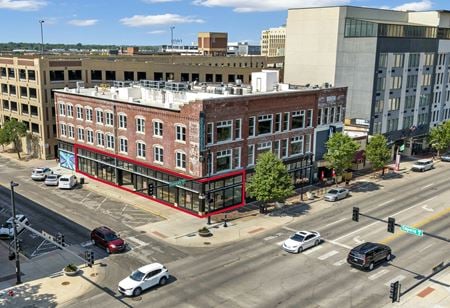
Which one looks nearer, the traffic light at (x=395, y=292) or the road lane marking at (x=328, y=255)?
the traffic light at (x=395, y=292)

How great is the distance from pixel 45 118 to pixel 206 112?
Answer: 4316 cm

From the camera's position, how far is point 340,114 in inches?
2744

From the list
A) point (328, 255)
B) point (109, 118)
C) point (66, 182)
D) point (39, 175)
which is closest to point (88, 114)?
point (109, 118)

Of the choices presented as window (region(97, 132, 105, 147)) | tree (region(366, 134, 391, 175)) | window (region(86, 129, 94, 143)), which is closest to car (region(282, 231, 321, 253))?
tree (region(366, 134, 391, 175))

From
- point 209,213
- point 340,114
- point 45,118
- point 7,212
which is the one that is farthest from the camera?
point 45,118

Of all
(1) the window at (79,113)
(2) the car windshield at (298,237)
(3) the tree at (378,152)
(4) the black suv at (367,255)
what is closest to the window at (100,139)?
(1) the window at (79,113)

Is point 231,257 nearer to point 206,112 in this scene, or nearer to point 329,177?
point 206,112

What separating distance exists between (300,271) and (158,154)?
25.3 m

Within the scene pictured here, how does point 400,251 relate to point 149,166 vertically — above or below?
below

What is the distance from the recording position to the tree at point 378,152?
7000 centimetres

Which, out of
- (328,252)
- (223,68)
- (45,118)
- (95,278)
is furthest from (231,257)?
(223,68)

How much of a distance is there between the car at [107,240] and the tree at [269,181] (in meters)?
16.7

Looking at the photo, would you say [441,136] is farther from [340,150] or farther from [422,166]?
[340,150]

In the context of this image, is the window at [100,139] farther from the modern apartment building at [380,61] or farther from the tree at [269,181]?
the modern apartment building at [380,61]
